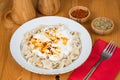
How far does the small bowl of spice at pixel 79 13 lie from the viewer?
3.89 feet

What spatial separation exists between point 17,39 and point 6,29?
0.14 metres

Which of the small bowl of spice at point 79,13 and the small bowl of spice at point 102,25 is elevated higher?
the small bowl of spice at point 79,13

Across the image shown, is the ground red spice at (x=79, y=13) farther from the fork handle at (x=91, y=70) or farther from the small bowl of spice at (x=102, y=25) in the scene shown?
the fork handle at (x=91, y=70)

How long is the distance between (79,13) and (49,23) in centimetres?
15

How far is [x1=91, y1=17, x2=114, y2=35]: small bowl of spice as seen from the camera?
3.72ft

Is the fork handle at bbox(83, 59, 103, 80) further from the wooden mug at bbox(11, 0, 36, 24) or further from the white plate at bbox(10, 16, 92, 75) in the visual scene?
the wooden mug at bbox(11, 0, 36, 24)

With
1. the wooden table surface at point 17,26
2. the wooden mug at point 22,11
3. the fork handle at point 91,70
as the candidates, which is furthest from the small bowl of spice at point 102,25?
the wooden mug at point 22,11

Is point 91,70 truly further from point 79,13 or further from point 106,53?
point 79,13

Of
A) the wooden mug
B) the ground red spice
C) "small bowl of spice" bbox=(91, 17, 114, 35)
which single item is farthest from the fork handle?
the wooden mug

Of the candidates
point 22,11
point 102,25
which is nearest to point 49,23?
point 22,11

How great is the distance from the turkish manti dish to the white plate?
0.02 metres

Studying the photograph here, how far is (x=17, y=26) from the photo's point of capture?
1.23 m

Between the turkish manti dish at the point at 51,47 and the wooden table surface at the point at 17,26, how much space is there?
0.18 feet

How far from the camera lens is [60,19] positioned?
3.89 feet
